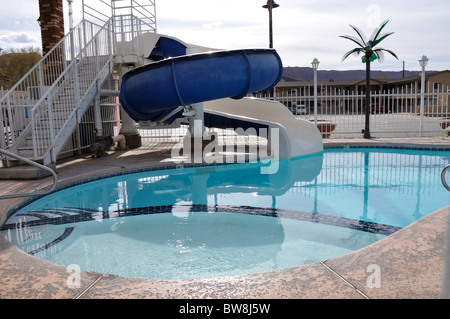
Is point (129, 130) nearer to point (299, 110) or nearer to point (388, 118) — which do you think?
point (388, 118)

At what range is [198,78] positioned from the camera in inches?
327

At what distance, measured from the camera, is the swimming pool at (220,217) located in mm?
4016

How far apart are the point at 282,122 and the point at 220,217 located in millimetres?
7289

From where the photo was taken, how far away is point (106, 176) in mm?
8016

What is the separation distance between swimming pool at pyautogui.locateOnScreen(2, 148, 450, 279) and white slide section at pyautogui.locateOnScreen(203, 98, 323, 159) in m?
1.29

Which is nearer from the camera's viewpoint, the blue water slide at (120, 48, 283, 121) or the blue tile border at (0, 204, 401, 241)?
the blue tile border at (0, 204, 401, 241)

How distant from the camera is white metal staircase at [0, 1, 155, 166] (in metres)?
7.96

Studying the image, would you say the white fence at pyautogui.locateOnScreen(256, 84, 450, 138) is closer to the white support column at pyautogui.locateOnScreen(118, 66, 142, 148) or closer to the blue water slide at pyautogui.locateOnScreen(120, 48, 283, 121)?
the blue water slide at pyautogui.locateOnScreen(120, 48, 283, 121)

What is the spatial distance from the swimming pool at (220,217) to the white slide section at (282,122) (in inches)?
51.0

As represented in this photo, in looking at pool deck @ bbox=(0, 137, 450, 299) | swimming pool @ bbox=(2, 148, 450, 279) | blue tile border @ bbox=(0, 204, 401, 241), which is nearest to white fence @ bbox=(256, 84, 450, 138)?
swimming pool @ bbox=(2, 148, 450, 279)

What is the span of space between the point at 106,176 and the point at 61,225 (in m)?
2.80

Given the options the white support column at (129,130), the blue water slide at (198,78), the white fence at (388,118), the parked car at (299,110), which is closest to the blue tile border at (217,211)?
the blue water slide at (198,78)

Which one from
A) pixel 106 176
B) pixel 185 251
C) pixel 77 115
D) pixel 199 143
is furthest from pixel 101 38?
pixel 185 251

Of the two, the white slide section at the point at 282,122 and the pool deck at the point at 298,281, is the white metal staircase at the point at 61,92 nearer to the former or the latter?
the white slide section at the point at 282,122
